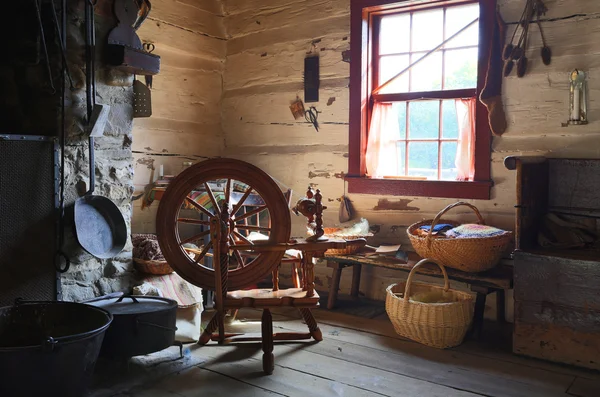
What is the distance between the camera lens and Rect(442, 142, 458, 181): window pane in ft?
13.9

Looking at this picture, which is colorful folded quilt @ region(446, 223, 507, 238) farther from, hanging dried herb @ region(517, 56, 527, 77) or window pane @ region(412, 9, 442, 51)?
Result: window pane @ region(412, 9, 442, 51)

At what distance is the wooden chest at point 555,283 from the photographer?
10.3 feet

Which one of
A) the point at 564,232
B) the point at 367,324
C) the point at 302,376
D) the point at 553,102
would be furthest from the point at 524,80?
the point at 302,376

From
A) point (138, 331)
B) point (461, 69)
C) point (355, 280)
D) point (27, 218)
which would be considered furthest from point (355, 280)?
point (27, 218)

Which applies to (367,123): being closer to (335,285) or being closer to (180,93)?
(335,285)

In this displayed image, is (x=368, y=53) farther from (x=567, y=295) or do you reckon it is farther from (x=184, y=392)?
(x=184, y=392)

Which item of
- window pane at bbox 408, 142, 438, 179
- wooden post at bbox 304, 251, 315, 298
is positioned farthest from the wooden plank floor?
window pane at bbox 408, 142, 438, 179

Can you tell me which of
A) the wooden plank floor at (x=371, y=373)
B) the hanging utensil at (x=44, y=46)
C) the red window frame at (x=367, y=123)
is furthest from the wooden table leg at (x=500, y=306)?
the hanging utensil at (x=44, y=46)

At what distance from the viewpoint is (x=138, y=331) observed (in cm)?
292

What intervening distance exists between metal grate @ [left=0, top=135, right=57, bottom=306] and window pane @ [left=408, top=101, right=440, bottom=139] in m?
2.58

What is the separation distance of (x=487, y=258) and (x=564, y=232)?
1.55 ft

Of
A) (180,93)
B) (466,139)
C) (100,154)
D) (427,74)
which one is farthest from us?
(180,93)

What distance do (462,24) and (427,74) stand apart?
1.40ft

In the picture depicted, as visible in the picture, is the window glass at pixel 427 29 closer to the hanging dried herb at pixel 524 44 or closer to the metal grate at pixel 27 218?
the hanging dried herb at pixel 524 44
